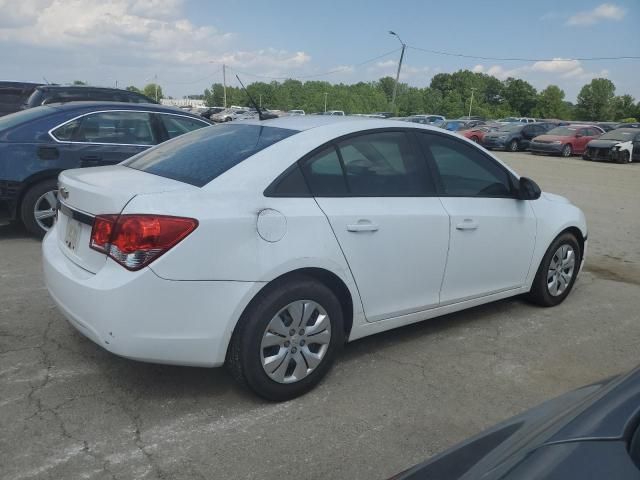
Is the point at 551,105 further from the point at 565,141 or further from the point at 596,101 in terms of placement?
the point at 565,141

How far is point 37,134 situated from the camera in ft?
20.7

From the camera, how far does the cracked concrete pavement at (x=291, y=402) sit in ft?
8.96

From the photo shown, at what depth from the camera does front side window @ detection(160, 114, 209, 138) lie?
7.25m

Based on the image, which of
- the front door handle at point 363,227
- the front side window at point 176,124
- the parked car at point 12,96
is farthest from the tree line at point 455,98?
the front door handle at point 363,227

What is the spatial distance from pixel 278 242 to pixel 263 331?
474 mm

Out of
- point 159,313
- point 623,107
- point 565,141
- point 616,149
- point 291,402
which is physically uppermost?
point 623,107

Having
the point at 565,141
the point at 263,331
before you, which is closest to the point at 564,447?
the point at 263,331

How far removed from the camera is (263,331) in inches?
121

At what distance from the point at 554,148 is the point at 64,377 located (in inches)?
1067

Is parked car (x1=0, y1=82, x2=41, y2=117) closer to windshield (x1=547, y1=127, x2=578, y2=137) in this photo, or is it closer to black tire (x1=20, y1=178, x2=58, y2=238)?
black tire (x1=20, y1=178, x2=58, y2=238)

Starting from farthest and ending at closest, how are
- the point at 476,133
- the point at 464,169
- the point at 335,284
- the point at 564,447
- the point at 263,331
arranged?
the point at 476,133 → the point at 464,169 → the point at 335,284 → the point at 263,331 → the point at 564,447

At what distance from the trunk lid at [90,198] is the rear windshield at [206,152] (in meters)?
0.12

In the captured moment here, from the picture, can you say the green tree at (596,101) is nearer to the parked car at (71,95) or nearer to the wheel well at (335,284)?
the parked car at (71,95)

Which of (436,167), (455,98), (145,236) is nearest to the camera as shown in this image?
(145,236)
